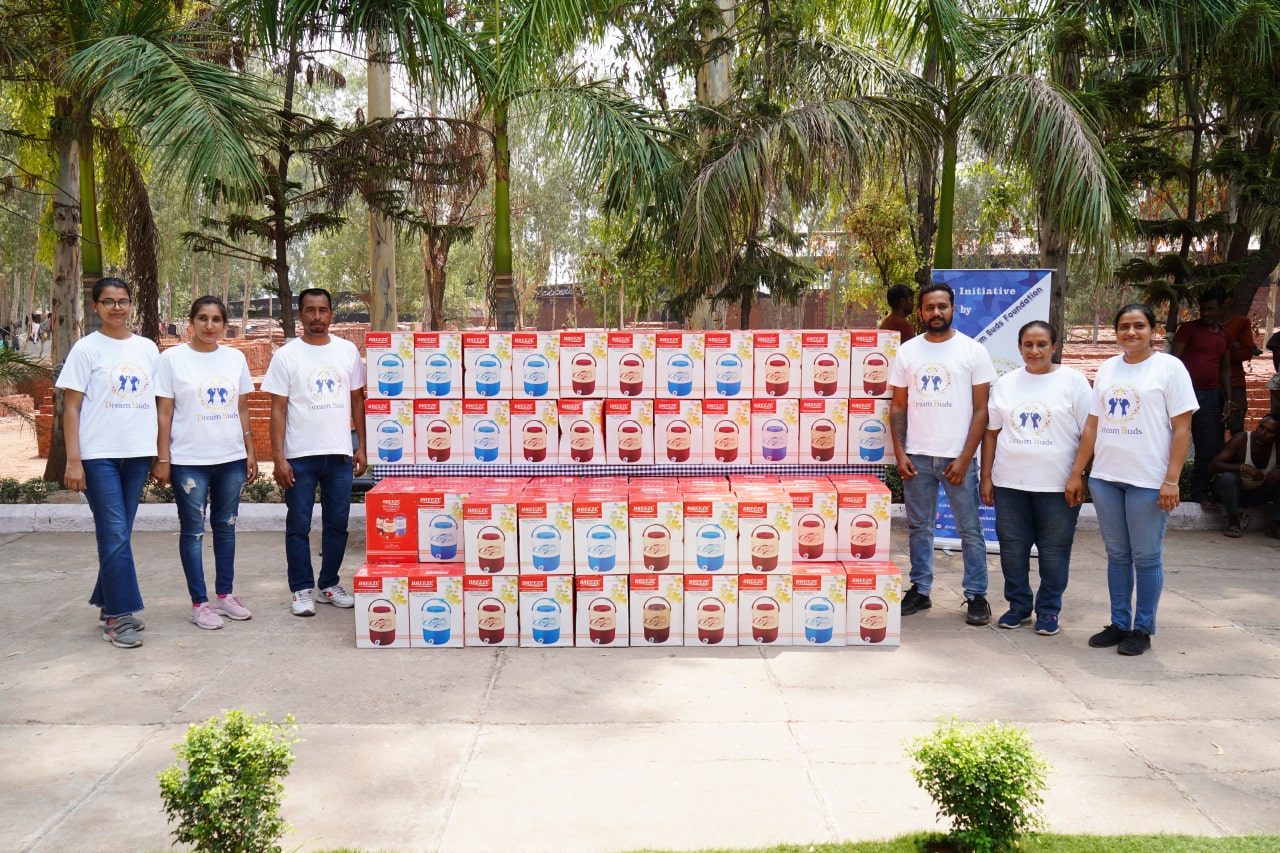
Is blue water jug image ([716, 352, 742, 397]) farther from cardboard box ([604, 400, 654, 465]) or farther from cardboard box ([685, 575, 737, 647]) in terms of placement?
cardboard box ([685, 575, 737, 647])

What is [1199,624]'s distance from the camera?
6441 mm

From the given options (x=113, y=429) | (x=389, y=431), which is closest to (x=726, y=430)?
(x=389, y=431)

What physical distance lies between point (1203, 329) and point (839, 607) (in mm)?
5153

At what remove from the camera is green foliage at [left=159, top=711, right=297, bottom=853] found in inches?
125

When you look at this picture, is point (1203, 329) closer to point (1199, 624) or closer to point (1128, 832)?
point (1199, 624)

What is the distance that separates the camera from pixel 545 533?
5.93 meters

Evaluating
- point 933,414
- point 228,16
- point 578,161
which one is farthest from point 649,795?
point 228,16

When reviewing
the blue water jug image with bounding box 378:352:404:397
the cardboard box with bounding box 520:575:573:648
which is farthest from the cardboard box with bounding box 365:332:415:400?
the cardboard box with bounding box 520:575:573:648

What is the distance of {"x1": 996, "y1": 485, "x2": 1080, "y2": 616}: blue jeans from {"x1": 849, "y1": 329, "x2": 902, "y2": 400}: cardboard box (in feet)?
3.15

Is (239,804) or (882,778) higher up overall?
(239,804)

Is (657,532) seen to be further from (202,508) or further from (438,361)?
(202,508)

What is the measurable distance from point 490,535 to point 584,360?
120cm

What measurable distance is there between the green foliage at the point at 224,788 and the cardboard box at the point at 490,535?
2.68m

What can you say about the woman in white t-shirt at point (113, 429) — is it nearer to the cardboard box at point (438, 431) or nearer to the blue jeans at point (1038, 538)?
the cardboard box at point (438, 431)
